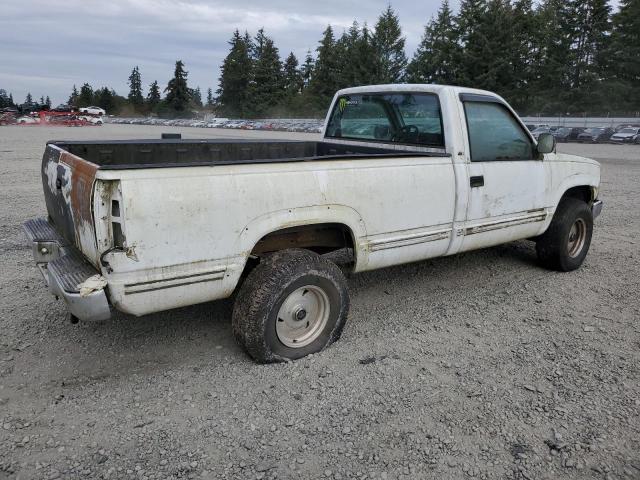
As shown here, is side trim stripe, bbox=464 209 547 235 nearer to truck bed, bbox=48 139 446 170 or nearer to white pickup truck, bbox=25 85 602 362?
white pickup truck, bbox=25 85 602 362

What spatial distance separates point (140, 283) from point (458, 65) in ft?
205

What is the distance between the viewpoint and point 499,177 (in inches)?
180

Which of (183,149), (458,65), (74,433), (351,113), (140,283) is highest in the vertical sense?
(458,65)

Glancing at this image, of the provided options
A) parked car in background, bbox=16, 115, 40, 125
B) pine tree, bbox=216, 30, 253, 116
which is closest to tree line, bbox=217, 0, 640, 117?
pine tree, bbox=216, 30, 253, 116

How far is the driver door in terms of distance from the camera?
4434 millimetres

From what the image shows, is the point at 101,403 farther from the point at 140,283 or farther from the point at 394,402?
the point at 394,402

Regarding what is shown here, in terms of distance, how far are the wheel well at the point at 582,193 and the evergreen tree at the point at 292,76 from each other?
86.2 meters

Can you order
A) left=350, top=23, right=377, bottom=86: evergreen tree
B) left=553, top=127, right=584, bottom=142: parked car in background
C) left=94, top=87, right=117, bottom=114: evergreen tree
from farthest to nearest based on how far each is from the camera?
1. left=94, top=87, right=117, bottom=114: evergreen tree
2. left=350, top=23, right=377, bottom=86: evergreen tree
3. left=553, top=127, right=584, bottom=142: parked car in background

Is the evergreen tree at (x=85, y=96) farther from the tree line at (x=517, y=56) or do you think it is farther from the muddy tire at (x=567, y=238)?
the muddy tire at (x=567, y=238)

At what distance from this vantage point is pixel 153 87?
115 meters

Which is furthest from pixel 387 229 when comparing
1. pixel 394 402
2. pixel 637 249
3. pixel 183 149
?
pixel 637 249

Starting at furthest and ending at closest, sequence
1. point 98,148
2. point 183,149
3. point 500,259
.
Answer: point 500,259 < point 183,149 < point 98,148

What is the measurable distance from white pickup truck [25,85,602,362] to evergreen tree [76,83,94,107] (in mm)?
121616

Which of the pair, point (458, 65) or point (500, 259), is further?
point (458, 65)
